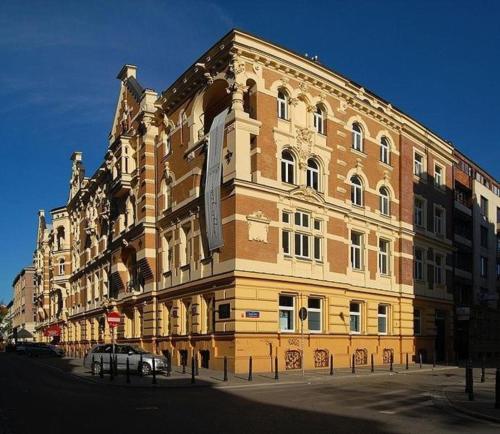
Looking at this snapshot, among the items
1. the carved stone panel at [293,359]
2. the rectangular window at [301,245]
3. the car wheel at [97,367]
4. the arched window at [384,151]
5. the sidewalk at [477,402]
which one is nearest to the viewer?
the sidewalk at [477,402]

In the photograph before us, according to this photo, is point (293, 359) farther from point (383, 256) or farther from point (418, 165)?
point (418, 165)

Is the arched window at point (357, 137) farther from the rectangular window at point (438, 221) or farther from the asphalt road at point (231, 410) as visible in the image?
the asphalt road at point (231, 410)

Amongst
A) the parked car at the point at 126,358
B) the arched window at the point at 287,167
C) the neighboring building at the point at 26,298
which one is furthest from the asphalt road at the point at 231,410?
the neighboring building at the point at 26,298

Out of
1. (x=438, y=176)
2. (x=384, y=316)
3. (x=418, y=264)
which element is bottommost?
(x=384, y=316)

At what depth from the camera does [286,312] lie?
30.8 metres

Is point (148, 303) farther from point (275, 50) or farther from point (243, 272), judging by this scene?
point (275, 50)

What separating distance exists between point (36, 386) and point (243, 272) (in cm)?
1031

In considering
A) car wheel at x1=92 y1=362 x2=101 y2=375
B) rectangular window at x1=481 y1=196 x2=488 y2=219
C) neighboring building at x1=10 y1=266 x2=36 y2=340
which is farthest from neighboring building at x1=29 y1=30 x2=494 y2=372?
neighboring building at x1=10 y1=266 x2=36 y2=340

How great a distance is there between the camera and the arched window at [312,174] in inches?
1299

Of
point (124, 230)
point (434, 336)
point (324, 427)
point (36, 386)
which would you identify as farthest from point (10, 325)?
point (324, 427)

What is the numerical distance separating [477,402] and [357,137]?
2288cm

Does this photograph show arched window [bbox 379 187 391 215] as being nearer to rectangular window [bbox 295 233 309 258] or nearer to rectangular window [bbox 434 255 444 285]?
rectangular window [bbox 434 255 444 285]

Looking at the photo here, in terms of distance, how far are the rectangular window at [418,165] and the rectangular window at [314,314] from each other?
15.4 meters

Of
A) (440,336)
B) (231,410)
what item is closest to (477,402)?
(231,410)
